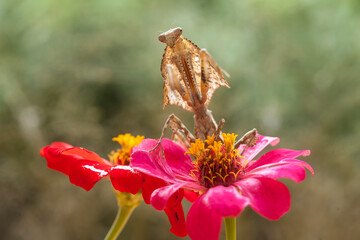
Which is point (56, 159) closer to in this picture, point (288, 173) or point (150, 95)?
point (288, 173)

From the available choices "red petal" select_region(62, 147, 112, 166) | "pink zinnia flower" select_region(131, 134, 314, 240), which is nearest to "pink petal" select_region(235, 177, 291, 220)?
"pink zinnia flower" select_region(131, 134, 314, 240)

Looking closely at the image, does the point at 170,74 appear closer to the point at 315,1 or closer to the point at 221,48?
the point at 221,48

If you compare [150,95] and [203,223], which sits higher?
[150,95]

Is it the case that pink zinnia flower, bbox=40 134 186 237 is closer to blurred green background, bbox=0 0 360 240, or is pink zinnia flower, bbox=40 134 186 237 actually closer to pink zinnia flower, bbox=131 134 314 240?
pink zinnia flower, bbox=131 134 314 240

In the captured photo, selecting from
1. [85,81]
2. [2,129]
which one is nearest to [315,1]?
[85,81]

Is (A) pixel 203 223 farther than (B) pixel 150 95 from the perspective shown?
No

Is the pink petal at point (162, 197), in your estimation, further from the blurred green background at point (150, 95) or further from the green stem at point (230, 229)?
the blurred green background at point (150, 95)

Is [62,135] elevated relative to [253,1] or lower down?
lower down

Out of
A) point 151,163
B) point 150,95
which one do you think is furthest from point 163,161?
point 150,95
